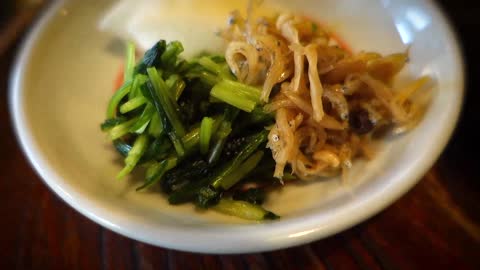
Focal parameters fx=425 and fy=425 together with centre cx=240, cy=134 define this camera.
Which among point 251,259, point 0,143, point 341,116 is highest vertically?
point 341,116

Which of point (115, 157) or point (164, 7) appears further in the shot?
point (164, 7)

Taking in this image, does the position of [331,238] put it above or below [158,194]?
below

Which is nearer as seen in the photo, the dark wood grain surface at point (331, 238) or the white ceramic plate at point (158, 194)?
the white ceramic plate at point (158, 194)

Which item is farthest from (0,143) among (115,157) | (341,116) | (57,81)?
(341,116)

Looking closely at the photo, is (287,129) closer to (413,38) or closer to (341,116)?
(341,116)
